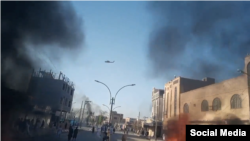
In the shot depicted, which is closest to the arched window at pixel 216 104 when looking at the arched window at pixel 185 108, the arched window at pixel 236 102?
the arched window at pixel 236 102

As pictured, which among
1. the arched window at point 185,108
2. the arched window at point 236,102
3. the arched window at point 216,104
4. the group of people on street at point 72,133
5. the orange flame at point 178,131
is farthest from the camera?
the arched window at point 185,108

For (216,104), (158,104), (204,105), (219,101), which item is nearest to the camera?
(219,101)

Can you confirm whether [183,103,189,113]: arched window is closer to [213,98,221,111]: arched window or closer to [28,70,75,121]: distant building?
[213,98,221,111]: arched window

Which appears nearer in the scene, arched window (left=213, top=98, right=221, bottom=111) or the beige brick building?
the beige brick building

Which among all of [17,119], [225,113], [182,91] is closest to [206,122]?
[225,113]

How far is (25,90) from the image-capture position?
22.6 meters

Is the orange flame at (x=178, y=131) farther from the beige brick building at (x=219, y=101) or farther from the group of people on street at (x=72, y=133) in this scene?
the group of people on street at (x=72, y=133)

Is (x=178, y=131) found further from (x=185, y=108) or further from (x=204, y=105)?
(x=185, y=108)

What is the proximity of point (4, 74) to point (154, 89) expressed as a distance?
6146cm

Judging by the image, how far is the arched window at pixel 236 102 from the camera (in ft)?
84.7

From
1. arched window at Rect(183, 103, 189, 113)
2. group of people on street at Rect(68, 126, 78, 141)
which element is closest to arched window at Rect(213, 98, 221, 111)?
arched window at Rect(183, 103, 189, 113)

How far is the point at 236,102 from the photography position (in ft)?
86.3

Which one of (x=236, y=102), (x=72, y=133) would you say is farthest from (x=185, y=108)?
(x=72, y=133)

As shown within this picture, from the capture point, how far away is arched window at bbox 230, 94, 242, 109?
25828 mm
